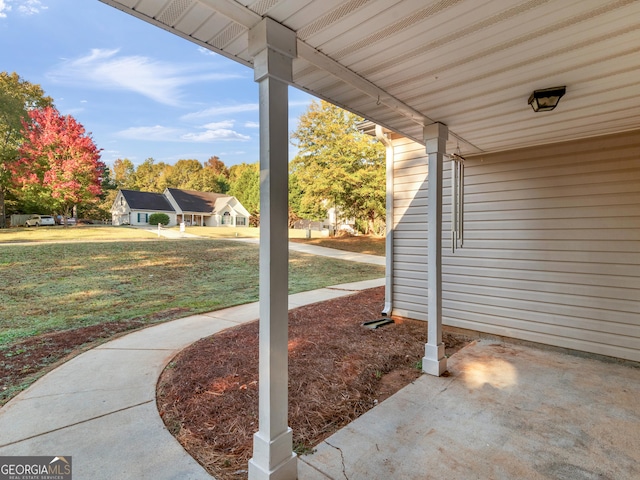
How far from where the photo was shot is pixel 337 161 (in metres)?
13.5

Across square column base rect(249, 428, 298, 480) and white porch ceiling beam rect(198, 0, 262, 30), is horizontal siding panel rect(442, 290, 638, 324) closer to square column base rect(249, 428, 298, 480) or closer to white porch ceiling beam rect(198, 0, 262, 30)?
square column base rect(249, 428, 298, 480)

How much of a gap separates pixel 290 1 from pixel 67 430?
2.72 meters

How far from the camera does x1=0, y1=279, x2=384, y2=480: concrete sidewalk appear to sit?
5.01 feet

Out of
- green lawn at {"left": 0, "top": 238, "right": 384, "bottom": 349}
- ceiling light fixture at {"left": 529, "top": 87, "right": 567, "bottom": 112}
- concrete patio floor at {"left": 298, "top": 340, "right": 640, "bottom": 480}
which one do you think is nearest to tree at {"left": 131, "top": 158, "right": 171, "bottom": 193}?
green lawn at {"left": 0, "top": 238, "right": 384, "bottom": 349}

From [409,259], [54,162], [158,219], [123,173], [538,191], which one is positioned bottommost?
[409,259]

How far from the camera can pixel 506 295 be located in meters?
3.64

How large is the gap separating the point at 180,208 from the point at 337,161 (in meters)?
17.4

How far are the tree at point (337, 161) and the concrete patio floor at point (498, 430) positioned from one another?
10968 mm

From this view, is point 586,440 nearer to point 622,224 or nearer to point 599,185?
point 622,224

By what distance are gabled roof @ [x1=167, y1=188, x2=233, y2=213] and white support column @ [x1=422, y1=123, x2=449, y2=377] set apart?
2597cm

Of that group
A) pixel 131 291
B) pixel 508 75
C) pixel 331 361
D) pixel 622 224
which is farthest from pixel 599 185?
pixel 131 291

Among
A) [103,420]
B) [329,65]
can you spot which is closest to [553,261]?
[329,65]

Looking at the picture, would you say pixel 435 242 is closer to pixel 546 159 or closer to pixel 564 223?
pixel 564 223

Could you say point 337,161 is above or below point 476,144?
above
